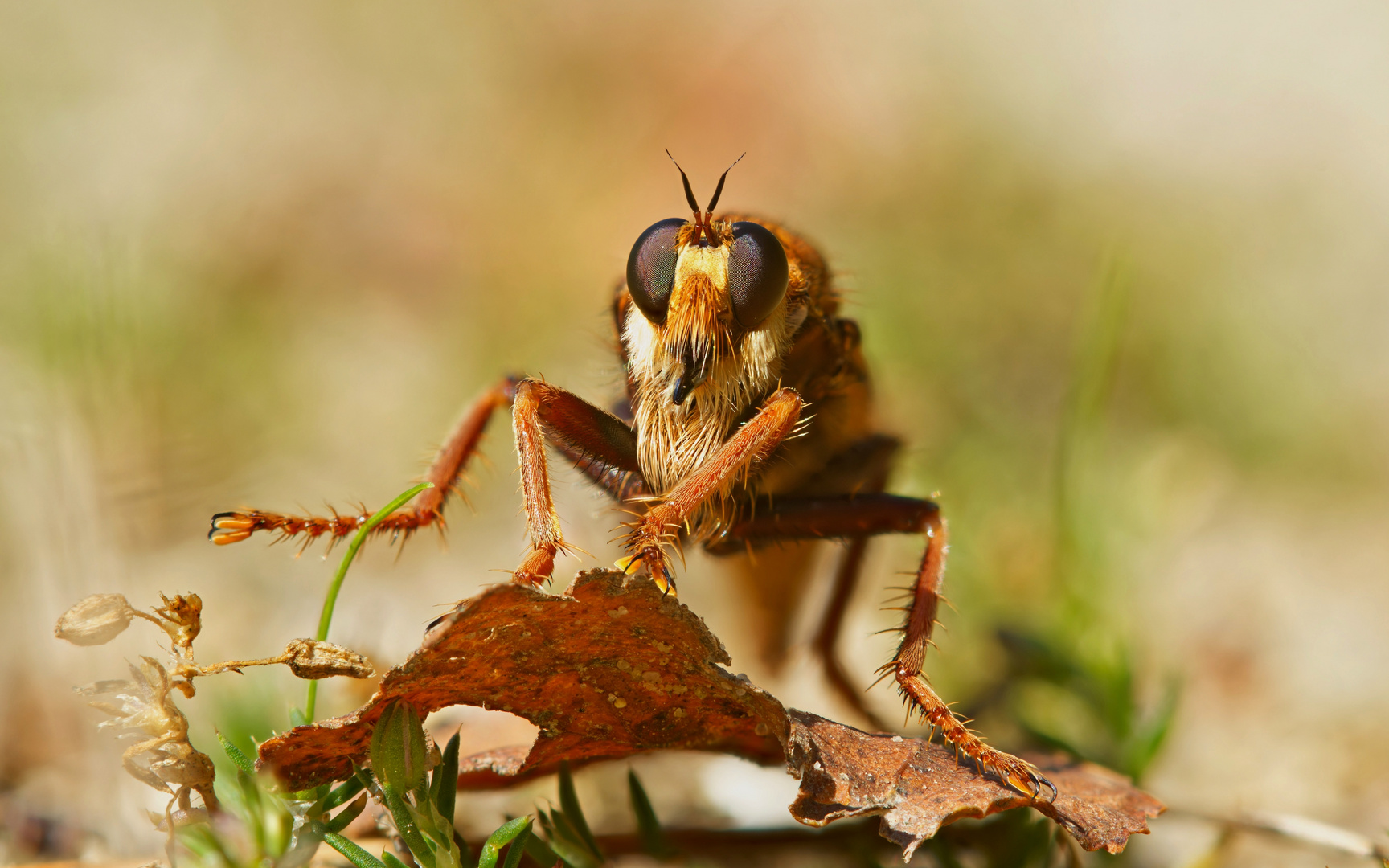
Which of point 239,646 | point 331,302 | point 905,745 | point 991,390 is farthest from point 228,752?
point 331,302

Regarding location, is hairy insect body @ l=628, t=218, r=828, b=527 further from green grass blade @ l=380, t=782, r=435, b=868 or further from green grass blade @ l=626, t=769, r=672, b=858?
green grass blade @ l=380, t=782, r=435, b=868

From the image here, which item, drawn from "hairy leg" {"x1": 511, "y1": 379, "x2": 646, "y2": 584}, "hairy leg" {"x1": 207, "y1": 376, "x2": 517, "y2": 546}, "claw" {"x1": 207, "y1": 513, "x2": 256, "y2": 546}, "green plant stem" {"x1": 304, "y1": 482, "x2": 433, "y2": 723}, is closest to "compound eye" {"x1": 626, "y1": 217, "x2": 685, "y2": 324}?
"hairy leg" {"x1": 511, "y1": 379, "x2": 646, "y2": 584}

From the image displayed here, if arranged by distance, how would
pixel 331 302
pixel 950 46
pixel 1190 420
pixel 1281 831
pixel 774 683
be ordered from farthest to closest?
1. pixel 950 46
2. pixel 331 302
3. pixel 1190 420
4. pixel 774 683
5. pixel 1281 831

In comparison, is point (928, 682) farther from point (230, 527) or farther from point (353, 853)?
point (230, 527)

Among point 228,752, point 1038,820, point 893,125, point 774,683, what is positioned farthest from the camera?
point 893,125

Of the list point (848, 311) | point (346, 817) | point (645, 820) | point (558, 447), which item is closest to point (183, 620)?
point (346, 817)

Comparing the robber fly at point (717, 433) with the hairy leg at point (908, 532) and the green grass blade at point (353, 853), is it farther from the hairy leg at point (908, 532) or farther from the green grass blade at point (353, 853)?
the green grass blade at point (353, 853)

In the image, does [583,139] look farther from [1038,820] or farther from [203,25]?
[1038,820]
